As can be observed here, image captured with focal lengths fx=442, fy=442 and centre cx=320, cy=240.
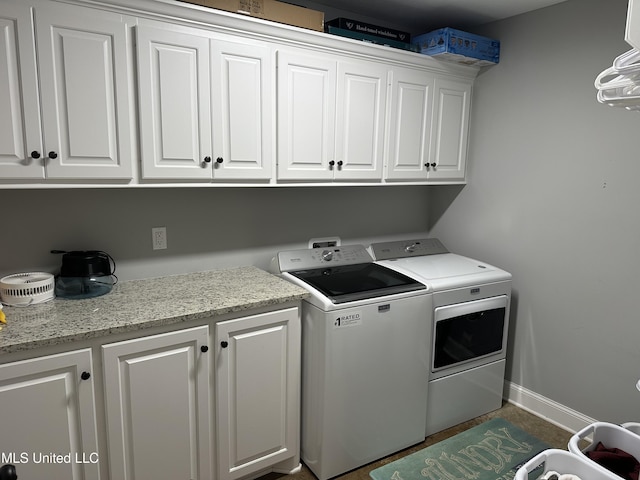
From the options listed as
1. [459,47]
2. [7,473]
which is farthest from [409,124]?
[7,473]

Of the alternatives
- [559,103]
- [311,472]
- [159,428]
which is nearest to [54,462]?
[159,428]

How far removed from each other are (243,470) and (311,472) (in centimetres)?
38

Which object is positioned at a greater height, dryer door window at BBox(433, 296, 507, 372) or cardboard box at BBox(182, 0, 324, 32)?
cardboard box at BBox(182, 0, 324, 32)

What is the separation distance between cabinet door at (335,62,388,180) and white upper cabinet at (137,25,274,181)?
436 mm

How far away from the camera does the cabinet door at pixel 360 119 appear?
239cm

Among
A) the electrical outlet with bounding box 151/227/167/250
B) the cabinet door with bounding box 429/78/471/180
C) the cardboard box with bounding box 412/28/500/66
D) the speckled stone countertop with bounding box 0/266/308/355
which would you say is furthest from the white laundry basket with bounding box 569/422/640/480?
the cardboard box with bounding box 412/28/500/66

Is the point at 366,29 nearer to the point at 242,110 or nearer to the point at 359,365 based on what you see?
the point at 242,110

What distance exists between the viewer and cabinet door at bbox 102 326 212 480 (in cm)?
169

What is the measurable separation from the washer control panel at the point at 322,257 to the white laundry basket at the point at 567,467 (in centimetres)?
148

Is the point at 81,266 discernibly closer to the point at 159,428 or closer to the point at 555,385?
the point at 159,428

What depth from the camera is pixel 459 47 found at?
2611mm

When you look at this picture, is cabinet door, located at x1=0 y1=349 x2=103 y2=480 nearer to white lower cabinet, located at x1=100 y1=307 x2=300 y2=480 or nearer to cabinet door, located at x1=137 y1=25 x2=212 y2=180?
white lower cabinet, located at x1=100 y1=307 x2=300 y2=480

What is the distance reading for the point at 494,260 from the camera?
9.74 feet

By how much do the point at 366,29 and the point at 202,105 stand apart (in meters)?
1.08
